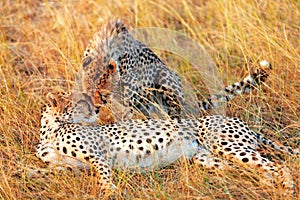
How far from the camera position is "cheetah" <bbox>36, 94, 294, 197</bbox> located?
4.32 metres

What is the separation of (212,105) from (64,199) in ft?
5.74

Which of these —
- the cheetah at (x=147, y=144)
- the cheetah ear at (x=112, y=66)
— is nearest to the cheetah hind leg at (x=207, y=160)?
the cheetah at (x=147, y=144)

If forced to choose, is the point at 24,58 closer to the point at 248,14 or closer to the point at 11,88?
the point at 11,88

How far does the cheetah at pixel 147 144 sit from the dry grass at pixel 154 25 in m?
0.11

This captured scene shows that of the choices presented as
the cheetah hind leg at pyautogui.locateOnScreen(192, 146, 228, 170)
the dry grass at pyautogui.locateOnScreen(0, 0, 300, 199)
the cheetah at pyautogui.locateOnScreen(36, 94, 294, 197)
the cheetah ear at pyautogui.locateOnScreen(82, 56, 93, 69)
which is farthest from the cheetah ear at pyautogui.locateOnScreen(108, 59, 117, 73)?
A: the cheetah hind leg at pyautogui.locateOnScreen(192, 146, 228, 170)

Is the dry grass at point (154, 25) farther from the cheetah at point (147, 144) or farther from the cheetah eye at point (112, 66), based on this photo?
the cheetah eye at point (112, 66)

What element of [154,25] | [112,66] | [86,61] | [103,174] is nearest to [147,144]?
[103,174]

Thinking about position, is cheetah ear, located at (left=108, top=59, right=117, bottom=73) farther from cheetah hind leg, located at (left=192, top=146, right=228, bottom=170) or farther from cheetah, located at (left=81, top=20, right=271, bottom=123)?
cheetah hind leg, located at (left=192, top=146, right=228, bottom=170)

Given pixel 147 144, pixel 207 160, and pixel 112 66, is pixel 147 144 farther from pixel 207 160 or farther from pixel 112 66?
pixel 112 66

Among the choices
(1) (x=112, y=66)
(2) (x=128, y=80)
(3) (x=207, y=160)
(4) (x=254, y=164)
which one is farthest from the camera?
(2) (x=128, y=80)

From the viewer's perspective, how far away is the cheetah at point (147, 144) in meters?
4.32

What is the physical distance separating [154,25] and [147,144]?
2473mm

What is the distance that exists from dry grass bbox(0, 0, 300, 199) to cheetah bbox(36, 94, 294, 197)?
0.11 meters

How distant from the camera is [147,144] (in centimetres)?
442
